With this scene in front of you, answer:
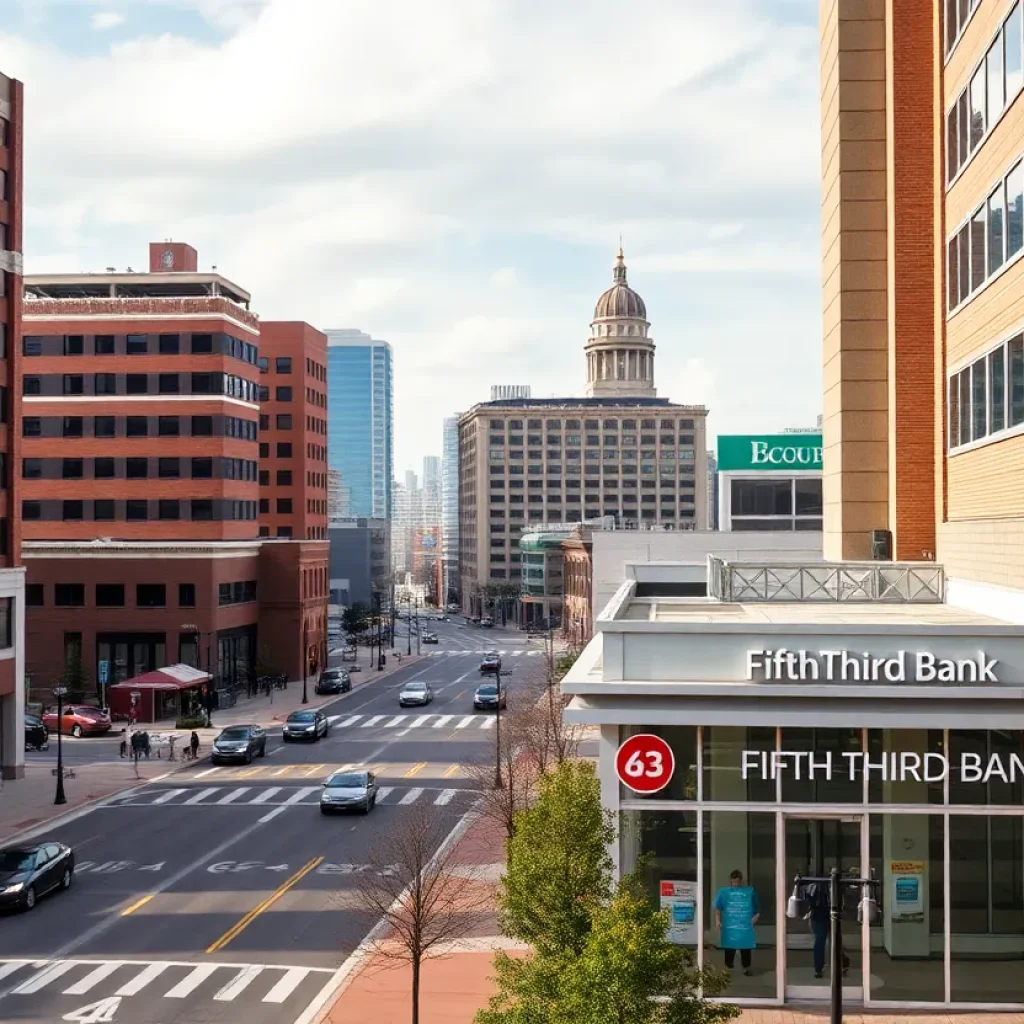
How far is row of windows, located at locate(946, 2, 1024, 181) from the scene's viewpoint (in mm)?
25031

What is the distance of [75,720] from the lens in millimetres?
68812

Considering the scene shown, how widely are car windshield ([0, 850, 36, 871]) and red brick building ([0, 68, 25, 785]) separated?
19497mm

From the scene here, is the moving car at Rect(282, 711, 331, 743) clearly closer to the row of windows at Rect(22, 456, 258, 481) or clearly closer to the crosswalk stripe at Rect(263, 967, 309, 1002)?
the row of windows at Rect(22, 456, 258, 481)

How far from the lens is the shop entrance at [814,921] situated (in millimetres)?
20531

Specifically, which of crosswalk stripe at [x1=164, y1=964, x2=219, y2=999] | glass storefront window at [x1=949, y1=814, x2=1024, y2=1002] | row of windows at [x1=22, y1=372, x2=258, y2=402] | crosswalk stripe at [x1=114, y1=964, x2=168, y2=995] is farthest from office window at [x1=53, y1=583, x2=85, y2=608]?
glass storefront window at [x1=949, y1=814, x2=1024, y2=1002]

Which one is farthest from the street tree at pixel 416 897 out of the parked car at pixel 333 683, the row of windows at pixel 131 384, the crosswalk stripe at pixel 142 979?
the parked car at pixel 333 683

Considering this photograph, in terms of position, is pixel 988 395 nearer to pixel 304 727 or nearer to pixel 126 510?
pixel 304 727

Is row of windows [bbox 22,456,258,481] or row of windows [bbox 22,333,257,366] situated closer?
row of windows [bbox 22,456,258,481]

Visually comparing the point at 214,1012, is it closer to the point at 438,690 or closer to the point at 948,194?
the point at 948,194

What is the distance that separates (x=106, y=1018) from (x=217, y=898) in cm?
914

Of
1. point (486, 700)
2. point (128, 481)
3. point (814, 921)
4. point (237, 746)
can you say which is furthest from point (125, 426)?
point (814, 921)

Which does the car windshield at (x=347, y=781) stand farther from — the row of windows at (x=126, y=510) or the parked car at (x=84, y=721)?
the row of windows at (x=126, y=510)

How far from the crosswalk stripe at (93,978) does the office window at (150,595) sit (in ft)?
177

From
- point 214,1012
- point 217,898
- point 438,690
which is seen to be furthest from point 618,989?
point 438,690
